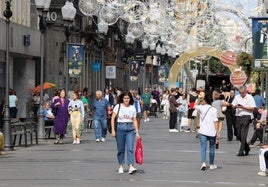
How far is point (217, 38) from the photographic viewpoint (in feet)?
179

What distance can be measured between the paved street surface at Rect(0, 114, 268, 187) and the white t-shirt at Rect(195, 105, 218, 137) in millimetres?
820

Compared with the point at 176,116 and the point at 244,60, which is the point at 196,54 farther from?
Answer: the point at 176,116

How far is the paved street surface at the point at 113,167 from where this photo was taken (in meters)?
17.2

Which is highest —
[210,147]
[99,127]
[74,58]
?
[74,58]

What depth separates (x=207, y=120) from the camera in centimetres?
2058

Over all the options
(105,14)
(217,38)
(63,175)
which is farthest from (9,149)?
(217,38)

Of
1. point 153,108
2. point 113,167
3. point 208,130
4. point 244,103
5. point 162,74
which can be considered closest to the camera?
point 113,167

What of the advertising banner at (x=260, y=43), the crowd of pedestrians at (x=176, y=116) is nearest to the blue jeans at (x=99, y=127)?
the crowd of pedestrians at (x=176, y=116)

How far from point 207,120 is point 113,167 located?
2311 millimetres

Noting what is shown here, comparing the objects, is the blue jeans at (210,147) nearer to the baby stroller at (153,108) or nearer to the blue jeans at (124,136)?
the blue jeans at (124,136)

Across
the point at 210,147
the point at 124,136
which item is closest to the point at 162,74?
the point at 210,147

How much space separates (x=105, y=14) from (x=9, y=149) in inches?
674

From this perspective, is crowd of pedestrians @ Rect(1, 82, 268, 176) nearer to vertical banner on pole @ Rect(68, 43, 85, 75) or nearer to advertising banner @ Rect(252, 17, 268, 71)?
advertising banner @ Rect(252, 17, 268, 71)

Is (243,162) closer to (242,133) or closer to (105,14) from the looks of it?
(242,133)
